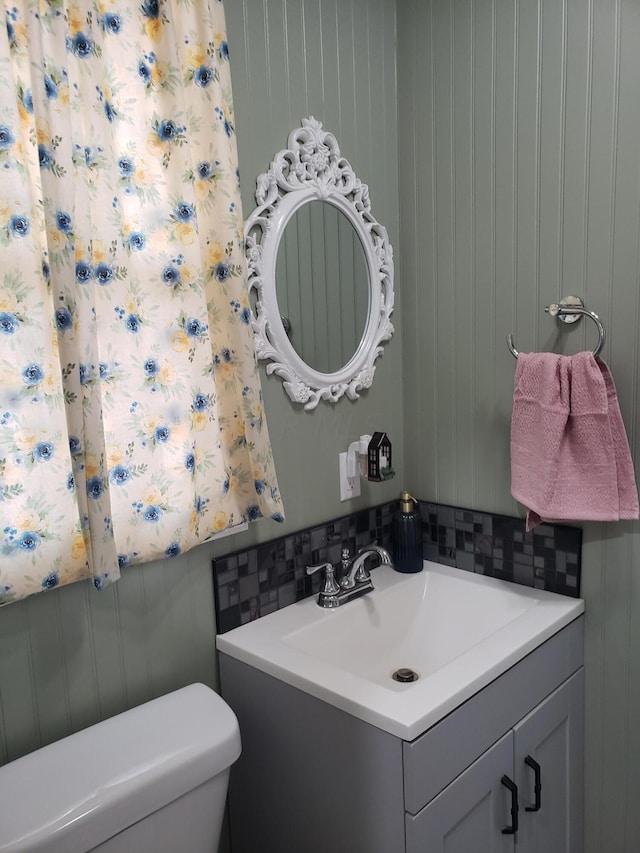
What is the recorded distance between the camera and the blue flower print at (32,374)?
1.08m

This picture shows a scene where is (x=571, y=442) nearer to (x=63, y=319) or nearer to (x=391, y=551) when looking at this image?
(x=391, y=551)

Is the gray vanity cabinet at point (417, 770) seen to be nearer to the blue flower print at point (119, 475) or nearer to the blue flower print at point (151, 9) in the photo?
the blue flower print at point (119, 475)

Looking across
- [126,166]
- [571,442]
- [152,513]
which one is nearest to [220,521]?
[152,513]

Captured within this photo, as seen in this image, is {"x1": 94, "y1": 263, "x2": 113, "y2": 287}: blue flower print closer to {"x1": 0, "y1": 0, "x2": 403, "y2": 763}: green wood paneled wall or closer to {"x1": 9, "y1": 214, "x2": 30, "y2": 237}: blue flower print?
{"x1": 9, "y1": 214, "x2": 30, "y2": 237}: blue flower print

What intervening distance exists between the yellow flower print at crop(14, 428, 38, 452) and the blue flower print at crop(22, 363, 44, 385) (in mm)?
78

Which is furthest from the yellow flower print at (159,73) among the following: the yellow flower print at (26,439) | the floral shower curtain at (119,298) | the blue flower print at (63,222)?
the yellow flower print at (26,439)

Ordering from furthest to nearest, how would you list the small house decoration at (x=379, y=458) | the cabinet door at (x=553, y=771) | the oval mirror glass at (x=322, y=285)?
the small house decoration at (x=379, y=458), the oval mirror glass at (x=322, y=285), the cabinet door at (x=553, y=771)

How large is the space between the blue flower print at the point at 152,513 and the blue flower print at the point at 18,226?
52 centimetres

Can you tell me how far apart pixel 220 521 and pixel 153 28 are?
3.09ft

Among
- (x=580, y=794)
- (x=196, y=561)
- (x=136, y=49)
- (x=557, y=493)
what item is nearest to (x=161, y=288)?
(x=136, y=49)

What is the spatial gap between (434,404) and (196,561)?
81cm

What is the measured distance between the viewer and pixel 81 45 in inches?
43.6

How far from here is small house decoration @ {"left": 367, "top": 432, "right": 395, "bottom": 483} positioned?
5.80ft

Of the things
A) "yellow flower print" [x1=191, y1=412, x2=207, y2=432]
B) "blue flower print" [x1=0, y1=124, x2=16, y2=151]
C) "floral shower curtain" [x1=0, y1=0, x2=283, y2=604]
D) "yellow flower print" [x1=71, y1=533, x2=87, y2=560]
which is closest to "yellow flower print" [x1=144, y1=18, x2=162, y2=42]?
"floral shower curtain" [x1=0, y1=0, x2=283, y2=604]
